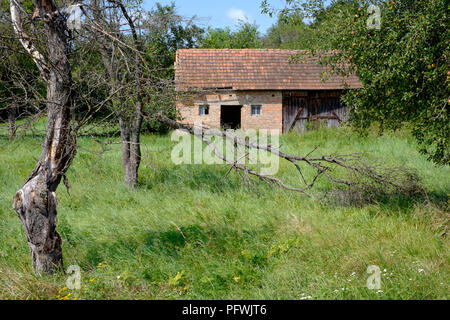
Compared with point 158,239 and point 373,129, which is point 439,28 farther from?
point 373,129

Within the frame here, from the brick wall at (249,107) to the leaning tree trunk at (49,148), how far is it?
1346cm

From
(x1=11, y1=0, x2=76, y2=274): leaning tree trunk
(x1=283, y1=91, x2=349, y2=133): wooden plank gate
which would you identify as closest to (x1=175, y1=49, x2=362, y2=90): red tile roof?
(x1=283, y1=91, x2=349, y2=133): wooden plank gate

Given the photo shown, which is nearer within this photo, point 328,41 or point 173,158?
point 328,41

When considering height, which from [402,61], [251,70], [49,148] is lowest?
[49,148]

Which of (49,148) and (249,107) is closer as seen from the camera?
(49,148)

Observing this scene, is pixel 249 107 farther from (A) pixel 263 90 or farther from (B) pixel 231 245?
(B) pixel 231 245

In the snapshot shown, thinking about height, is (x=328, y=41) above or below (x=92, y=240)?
above

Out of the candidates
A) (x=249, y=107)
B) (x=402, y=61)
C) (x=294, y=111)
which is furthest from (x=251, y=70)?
(x=402, y=61)

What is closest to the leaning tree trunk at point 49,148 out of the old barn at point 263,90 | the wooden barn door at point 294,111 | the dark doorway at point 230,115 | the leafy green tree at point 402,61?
the leafy green tree at point 402,61

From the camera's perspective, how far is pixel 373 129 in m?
15.1

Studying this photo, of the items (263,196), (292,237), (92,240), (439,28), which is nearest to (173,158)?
(263,196)

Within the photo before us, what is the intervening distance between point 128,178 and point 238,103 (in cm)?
1036

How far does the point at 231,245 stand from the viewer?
5.53 m

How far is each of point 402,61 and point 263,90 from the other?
1338cm
